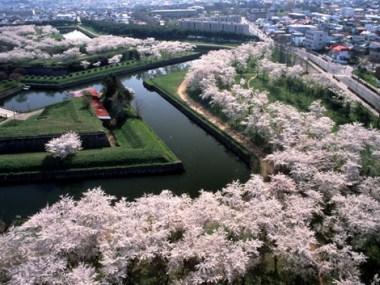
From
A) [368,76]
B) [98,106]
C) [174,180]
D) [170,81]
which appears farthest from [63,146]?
[368,76]

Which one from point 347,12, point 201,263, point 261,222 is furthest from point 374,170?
point 347,12

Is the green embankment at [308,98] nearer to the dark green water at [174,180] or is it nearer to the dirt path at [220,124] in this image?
the dirt path at [220,124]

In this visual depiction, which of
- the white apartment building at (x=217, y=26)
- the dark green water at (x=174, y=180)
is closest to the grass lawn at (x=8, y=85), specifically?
the dark green water at (x=174, y=180)

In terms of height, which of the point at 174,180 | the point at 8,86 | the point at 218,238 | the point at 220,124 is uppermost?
the point at 218,238

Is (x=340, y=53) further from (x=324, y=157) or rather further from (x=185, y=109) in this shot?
(x=324, y=157)

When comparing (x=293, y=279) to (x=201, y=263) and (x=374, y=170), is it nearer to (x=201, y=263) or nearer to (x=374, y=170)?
(x=201, y=263)

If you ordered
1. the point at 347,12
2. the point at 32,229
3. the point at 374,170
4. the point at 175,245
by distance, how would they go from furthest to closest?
the point at 347,12
the point at 374,170
the point at 32,229
the point at 175,245

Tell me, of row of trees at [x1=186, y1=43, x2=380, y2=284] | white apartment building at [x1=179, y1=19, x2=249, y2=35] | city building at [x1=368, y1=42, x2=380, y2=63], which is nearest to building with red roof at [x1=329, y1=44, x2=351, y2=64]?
city building at [x1=368, y1=42, x2=380, y2=63]
